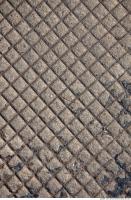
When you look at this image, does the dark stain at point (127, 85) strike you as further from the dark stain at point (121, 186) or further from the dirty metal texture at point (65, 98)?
the dark stain at point (121, 186)

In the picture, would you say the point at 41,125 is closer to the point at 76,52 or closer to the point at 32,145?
the point at 32,145

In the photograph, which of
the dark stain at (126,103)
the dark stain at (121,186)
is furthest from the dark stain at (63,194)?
the dark stain at (126,103)

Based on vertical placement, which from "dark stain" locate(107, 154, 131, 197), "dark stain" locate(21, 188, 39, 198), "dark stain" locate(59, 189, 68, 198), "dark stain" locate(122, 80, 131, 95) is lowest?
"dark stain" locate(107, 154, 131, 197)

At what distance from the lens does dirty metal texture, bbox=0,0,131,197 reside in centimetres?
213

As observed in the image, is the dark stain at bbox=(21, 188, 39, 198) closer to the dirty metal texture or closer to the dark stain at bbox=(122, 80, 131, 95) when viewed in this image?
the dirty metal texture

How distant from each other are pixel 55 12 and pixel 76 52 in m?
0.26

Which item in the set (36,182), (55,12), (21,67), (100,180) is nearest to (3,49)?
(21,67)

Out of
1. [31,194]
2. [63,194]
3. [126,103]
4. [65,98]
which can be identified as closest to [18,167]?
[31,194]

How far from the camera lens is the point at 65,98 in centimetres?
219

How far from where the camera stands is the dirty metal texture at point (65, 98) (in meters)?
2.13

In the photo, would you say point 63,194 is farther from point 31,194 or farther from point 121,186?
point 121,186

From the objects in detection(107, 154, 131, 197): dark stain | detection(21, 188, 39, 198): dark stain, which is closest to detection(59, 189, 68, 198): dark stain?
detection(21, 188, 39, 198): dark stain

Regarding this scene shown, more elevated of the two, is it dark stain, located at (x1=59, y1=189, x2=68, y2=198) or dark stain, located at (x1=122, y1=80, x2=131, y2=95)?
dark stain, located at (x1=122, y1=80, x2=131, y2=95)

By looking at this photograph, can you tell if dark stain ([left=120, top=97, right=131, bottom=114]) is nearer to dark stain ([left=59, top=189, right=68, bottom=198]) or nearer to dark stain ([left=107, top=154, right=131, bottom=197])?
dark stain ([left=107, top=154, right=131, bottom=197])
